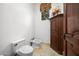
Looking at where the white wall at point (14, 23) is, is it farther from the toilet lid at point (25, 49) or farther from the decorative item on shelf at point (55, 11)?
the decorative item on shelf at point (55, 11)

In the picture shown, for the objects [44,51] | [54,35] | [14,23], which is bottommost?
[44,51]

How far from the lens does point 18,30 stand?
124cm

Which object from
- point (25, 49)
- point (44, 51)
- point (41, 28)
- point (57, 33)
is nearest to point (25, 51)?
point (25, 49)

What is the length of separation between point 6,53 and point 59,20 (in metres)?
0.71

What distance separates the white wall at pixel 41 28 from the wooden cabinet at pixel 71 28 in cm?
21

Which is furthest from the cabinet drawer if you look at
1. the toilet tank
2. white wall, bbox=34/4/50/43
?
the toilet tank

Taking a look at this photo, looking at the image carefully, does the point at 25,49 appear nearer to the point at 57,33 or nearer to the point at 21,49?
the point at 21,49

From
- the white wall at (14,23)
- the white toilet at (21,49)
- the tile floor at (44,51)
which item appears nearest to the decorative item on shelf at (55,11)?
the white wall at (14,23)

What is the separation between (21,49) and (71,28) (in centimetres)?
62

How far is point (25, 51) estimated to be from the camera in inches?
48.7

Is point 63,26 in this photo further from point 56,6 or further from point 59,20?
point 56,6

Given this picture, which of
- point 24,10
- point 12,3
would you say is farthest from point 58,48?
point 12,3

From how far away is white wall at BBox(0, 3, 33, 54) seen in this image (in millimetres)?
1176

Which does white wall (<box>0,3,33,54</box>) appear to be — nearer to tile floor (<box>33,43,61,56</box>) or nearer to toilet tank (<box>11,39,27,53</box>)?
toilet tank (<box>11,39,27,53</box>)
